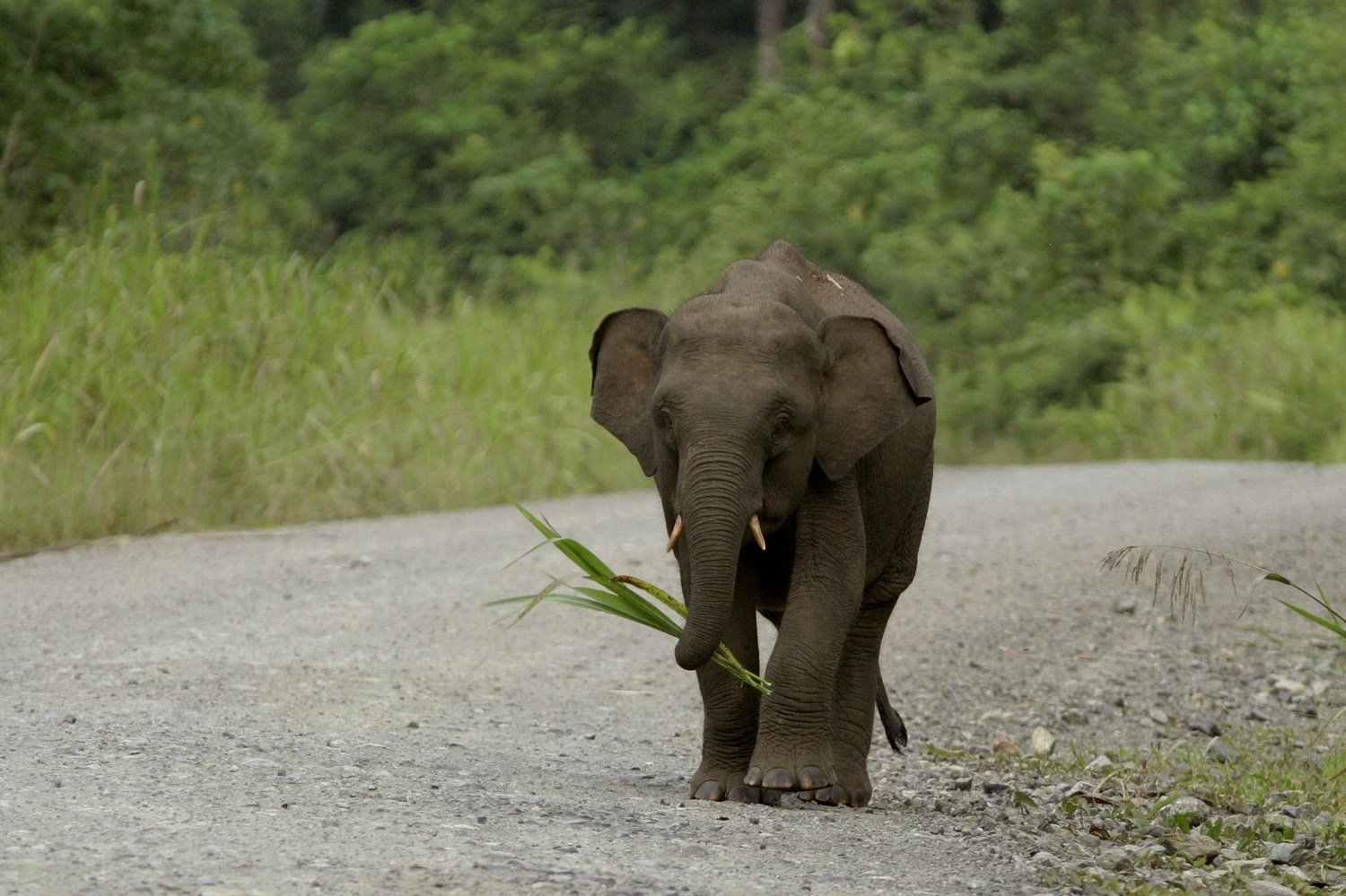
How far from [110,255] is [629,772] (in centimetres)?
739

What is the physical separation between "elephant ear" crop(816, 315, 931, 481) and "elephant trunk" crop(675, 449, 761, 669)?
1.61 feet

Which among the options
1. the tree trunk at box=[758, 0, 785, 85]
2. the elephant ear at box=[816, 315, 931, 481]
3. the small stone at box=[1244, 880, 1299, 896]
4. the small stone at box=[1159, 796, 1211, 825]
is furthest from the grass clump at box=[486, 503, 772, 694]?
the tree trunk at box=[758, 0, 785, 85]

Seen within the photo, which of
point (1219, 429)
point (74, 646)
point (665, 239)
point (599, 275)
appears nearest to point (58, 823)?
point (74, 646)

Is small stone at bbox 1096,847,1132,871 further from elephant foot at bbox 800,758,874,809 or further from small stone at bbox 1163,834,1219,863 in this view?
elephant foot at bbox 800,758,874,809

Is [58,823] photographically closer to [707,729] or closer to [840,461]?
[707,729]

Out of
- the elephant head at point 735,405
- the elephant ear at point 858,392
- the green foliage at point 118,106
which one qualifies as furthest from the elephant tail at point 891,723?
the green foliage at point 118,106

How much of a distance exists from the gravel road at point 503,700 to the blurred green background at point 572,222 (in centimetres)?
110

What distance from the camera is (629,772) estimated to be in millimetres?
5496

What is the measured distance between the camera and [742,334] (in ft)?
15.5

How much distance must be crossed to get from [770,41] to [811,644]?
29.2m

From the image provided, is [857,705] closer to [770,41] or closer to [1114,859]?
[1114,859]

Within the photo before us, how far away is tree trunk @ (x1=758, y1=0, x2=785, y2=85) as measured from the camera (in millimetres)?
31875

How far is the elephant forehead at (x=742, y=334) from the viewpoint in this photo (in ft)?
15.5

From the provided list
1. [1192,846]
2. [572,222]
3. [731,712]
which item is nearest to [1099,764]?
[1192,846]
